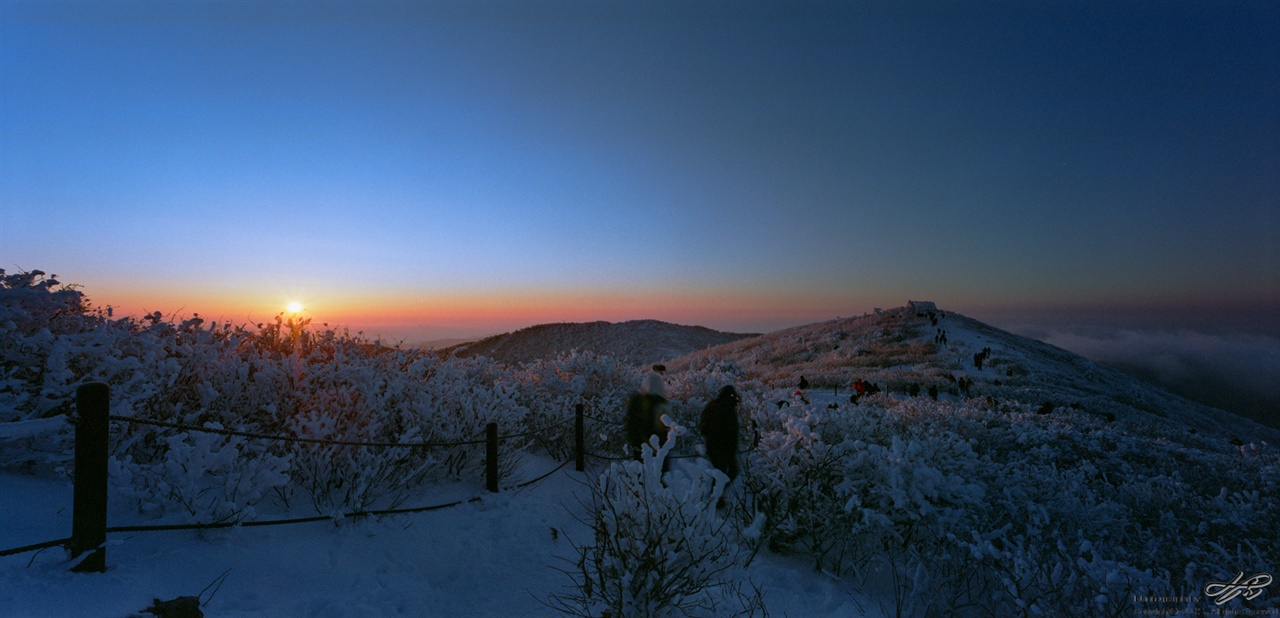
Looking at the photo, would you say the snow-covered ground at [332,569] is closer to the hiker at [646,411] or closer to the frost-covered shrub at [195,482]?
the frost-covered shrub at [195,482]

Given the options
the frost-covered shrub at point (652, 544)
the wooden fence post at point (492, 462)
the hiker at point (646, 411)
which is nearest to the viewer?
the frost-covered shrub at point (652, 544)

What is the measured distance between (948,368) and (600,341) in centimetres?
2782

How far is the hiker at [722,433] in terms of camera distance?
734 centimetres

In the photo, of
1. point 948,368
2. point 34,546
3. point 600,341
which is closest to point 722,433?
point 34,546

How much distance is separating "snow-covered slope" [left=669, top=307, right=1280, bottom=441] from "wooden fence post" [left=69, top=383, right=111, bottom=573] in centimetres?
1620

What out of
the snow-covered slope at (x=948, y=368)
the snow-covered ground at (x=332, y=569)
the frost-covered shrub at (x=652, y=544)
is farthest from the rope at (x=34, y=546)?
the snow-covered slope at (x=948, y=368)

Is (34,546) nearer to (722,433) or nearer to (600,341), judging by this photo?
(722,433)

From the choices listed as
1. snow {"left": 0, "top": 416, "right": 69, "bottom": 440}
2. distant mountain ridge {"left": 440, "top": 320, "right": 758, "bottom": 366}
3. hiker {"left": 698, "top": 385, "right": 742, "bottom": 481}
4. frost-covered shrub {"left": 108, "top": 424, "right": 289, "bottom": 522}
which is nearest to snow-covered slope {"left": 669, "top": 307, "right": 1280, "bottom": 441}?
distant mountain ridge {"left": 440, "top": 320, "right": 758, "bottom": 366}

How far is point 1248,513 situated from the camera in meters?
6.18

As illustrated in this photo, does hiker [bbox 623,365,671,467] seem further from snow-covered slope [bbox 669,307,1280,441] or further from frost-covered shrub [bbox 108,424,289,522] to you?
snow-covered slope [bbox 669,307,1280,441]

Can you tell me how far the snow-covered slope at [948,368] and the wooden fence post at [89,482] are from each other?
638 inches

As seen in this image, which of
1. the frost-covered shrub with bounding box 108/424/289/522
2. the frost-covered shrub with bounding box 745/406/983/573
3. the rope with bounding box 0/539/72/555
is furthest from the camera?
the frost-covered shrub with bounding box 745/406/983/573

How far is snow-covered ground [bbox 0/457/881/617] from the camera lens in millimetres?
3629

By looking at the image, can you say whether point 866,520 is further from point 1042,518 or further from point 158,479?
point 158,479
